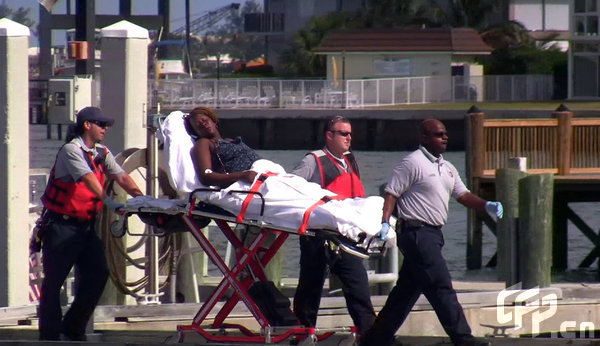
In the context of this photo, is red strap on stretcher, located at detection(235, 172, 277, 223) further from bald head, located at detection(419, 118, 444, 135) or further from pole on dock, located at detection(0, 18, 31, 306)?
pole on dock, located at detection(0, 18, 31, 306)

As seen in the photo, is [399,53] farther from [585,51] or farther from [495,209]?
[495,209]

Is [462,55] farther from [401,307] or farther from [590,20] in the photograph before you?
[401,307]

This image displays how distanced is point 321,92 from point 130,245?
40.7 metres

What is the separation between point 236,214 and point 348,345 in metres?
1.10

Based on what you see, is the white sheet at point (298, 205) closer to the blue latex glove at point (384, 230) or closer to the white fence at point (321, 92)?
the blue latex glove at point (384, 230)

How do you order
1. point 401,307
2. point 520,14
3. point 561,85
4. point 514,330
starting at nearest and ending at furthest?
point 401,307, point 514,330, point 561,85, point 520,14

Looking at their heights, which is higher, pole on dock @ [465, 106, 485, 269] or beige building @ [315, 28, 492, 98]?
beige building @ [315, 28, 492, 98]

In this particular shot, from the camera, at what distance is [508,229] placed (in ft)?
41.5

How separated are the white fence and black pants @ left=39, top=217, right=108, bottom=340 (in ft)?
124

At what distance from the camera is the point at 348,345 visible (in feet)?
27.2

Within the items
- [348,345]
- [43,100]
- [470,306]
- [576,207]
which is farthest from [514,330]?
[576,207]

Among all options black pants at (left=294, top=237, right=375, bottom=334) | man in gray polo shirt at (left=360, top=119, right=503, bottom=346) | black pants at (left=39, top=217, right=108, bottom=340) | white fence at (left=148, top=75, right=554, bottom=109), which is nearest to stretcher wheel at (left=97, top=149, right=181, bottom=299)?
black pants at (left=39, top=217, right=108, bottom=340)

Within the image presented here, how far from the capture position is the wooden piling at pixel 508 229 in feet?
38.5

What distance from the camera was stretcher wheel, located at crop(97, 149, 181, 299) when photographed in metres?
10.3
